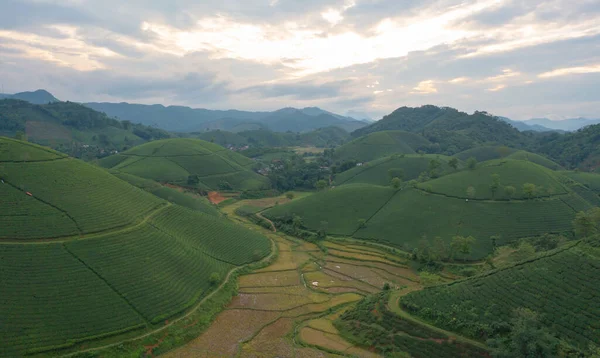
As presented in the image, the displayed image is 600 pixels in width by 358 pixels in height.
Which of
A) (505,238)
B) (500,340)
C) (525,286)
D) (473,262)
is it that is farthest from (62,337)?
(505,238)

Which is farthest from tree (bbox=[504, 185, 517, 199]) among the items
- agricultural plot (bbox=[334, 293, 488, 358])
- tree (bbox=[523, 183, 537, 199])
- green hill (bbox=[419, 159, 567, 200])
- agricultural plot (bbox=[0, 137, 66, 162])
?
agricultural plot (bbox=[0, 137, 66, 162])

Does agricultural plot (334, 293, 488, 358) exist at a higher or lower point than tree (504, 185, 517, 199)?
lower

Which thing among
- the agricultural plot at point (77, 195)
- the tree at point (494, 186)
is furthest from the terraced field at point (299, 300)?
the tree at point (494, 186)

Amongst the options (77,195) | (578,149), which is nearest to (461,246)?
(77,195)

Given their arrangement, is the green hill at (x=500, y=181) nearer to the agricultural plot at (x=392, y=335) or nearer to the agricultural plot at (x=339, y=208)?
the agricultural plot at (x=339, y=208)

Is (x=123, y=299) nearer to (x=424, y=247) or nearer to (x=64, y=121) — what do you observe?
(x=424, y=247)

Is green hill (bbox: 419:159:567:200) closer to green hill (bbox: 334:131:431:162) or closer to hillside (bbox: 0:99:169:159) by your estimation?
green hill (bbox: 334:131:431:162)

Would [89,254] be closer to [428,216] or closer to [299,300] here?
[299,300]

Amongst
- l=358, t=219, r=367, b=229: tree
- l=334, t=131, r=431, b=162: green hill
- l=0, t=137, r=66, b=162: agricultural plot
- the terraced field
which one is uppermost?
l=334, t=131, r=431, b=162: green hill
